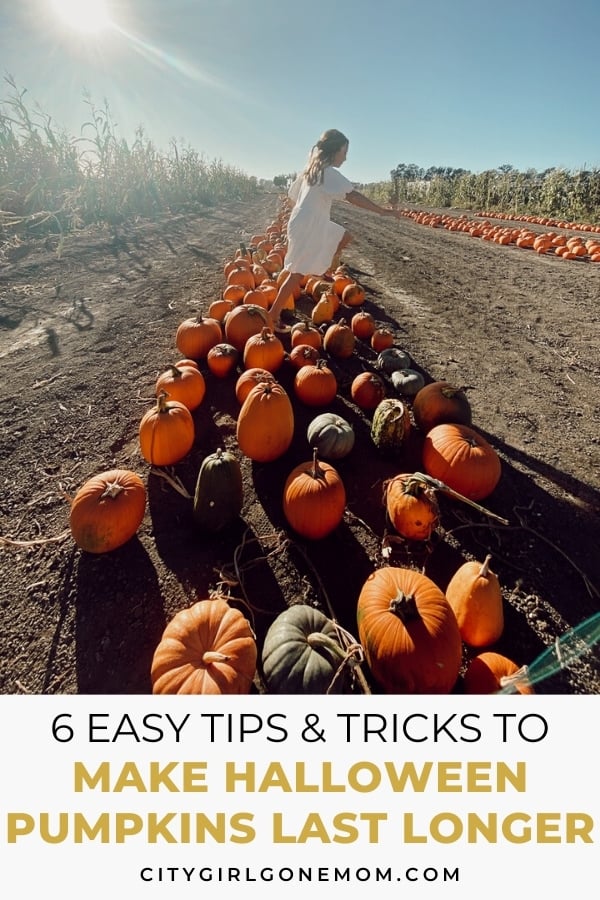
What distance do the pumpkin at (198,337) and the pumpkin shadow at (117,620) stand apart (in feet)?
8.64

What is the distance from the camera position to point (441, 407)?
128 inches

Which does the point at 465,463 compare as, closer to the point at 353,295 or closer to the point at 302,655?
the point at 302,655

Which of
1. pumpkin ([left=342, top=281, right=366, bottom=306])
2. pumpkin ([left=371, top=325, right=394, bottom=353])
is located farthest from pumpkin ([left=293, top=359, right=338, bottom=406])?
pumpkin ([left=342, top=281, right=366, bottom=306])

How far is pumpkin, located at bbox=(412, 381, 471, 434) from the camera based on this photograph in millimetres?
3244

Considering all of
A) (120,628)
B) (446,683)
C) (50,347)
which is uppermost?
(50,347)

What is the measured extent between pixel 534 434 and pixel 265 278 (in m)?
5.10

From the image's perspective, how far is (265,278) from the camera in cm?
679

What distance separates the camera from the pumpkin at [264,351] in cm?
405

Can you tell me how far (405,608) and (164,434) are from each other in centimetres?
209

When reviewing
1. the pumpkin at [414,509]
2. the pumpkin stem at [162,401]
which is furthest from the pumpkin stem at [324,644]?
the pumpkin stem at [162,401]

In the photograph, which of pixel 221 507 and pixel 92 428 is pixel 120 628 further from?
pixel 92 428

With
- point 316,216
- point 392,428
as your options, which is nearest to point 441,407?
point 392,428

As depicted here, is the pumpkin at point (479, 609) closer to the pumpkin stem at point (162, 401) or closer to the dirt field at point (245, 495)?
the dirt field at point (245, 495)
